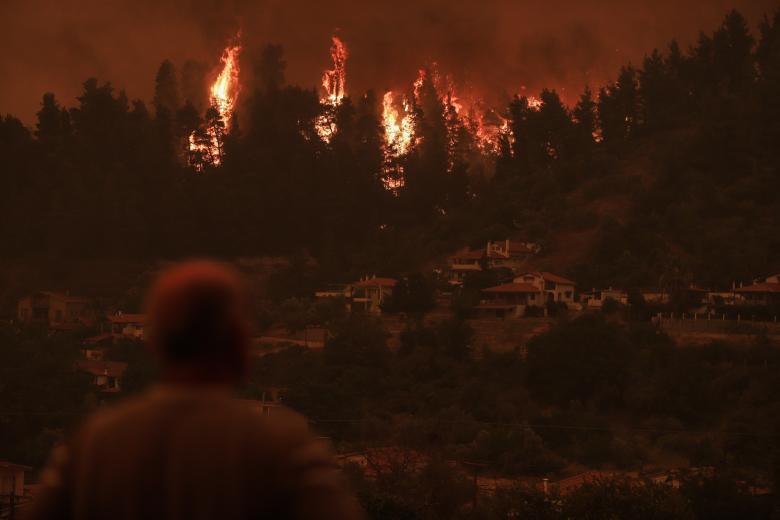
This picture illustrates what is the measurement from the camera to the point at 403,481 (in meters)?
20.5

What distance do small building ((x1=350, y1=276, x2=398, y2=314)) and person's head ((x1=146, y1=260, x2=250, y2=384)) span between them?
135 feet

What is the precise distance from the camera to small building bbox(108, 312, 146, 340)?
131ft

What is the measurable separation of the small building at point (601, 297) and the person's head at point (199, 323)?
3733 centimetres

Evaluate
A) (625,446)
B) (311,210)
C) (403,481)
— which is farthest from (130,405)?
(311,210)

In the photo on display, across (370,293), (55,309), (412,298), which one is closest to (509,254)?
(370,293)

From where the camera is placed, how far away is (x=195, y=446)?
1818mm

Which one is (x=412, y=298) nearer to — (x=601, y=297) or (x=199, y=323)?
(x=601, y=297)

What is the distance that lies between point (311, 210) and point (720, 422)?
26.9 metres

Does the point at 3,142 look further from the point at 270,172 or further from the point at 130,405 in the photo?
the point at 130,405

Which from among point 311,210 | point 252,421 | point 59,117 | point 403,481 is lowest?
point 403,481

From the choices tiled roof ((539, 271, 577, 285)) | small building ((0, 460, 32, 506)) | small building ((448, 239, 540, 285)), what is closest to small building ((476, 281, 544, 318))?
tiled roof ((539, 271, 577, 285))

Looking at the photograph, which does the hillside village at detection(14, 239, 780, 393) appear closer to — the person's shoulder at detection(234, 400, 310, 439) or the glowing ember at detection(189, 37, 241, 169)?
the glowing ember at detection(189, 37, 241, 169)

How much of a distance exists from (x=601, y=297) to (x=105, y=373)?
57.7ft

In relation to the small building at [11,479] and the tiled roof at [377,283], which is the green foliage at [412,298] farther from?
the small building at [11,479]
